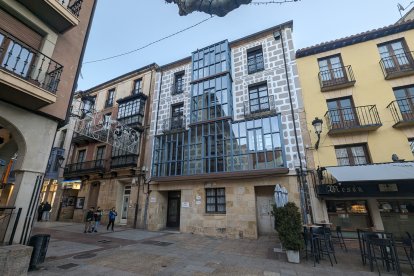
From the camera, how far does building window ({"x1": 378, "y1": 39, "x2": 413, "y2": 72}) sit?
10617mm

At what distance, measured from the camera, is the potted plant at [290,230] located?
6.58 metres

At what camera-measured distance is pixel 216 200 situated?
1243 centimetres

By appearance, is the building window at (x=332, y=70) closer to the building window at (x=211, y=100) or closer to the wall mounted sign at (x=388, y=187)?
the building window at (x=211, y=100)

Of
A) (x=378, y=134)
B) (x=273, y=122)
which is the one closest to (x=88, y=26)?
(x=273, y=122)

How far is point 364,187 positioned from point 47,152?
1255cm

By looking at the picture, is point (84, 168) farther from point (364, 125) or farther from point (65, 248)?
point (364, 125)

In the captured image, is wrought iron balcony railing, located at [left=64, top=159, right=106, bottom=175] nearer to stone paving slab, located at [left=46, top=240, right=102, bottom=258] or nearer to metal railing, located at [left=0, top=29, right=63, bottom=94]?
stone paving slab, located at [left=46, top=240, right=102, bottom=258]

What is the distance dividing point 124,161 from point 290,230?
13.2m

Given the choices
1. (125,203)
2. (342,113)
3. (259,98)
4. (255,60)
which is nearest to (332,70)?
(342,113)

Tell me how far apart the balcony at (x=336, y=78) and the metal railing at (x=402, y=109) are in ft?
7.13

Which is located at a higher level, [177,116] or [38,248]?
[177,116]

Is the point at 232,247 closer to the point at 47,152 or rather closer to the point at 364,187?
the point at 364,187

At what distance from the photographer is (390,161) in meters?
9.33

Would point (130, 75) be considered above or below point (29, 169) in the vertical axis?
above
